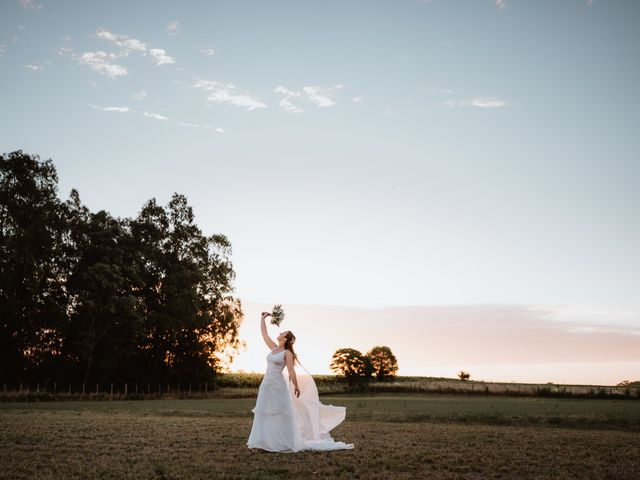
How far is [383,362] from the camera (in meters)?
98.4

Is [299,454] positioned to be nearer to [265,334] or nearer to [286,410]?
[286,410]

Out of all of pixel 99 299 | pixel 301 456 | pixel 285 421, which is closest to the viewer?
pixel 301 456

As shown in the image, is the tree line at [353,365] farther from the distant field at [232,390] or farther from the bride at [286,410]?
the bride at [286,410]

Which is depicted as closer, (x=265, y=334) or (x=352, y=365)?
(x=265, y=334)

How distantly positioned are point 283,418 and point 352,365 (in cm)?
7356

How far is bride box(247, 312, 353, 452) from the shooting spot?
44.0ft

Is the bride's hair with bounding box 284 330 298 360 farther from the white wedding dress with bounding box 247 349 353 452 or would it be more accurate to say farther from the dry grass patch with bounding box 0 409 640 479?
the dry grass patch with bounding box 0 409 640 479

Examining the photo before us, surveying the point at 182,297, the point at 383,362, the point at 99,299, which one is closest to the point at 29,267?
the point at 99,299

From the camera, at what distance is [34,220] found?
169 ft

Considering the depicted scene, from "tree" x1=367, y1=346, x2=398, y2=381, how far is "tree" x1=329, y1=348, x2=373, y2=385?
1043cm

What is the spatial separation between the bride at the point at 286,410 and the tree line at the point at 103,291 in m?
41.9

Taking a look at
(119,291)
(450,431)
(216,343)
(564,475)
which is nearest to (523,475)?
(564,475)

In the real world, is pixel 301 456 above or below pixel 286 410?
below

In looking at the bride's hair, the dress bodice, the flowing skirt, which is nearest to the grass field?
the flowing skirt
